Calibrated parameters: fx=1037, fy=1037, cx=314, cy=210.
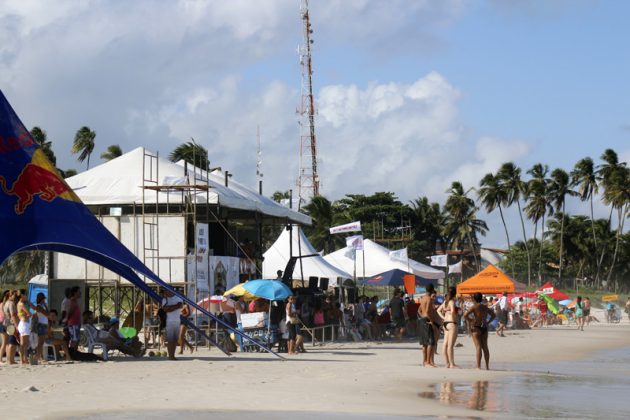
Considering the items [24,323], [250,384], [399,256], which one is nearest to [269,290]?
[24,323]

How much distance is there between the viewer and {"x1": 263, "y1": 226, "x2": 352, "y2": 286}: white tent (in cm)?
3547

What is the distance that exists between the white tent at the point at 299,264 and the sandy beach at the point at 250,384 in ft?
34.4

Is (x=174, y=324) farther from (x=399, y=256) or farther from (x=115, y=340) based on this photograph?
(x=399, y=256)

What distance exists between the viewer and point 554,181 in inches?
3386

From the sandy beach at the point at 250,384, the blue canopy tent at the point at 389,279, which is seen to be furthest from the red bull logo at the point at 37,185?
the blue canopy tent at the point at 389,279

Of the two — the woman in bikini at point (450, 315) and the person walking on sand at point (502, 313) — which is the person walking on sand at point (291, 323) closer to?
the woman in bikini at point (450, 315)

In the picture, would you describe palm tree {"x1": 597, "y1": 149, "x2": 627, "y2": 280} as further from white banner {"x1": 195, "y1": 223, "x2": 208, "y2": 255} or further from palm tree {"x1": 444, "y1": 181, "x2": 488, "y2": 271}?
white banner {"x1": 195, "y1": 223, "x2": 208, "y2": 255}

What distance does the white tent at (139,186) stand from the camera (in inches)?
1170

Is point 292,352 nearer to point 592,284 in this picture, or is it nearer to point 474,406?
point 474,406

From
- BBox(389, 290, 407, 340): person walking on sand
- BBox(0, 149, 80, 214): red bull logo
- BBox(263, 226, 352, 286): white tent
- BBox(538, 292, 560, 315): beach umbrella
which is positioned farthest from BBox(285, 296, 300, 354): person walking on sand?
BBox(538, 292, 560, 315): beach umbrella

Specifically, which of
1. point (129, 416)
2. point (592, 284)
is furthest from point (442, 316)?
point (592, 284)

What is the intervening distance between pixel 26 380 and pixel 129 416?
4.43m

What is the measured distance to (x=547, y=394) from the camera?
15.9 metres

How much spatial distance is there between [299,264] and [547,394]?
19.9 meters
